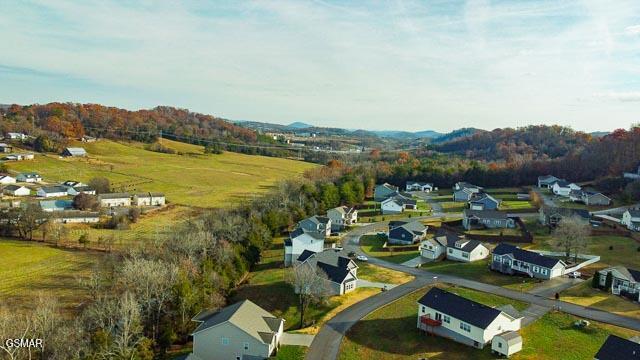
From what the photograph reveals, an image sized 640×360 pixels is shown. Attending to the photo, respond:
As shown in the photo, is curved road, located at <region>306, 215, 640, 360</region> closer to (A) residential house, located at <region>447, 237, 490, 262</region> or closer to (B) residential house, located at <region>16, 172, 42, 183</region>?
(A) residential house, located at <region>447, 237, 490, 262</region>

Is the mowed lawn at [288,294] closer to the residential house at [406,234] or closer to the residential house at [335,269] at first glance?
the residential house at [335,269]

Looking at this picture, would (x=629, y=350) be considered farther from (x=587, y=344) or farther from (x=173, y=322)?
(x=173, y=322)


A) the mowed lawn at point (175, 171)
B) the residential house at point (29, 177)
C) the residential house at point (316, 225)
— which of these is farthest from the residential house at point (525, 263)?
the residential house at point (29, 177)

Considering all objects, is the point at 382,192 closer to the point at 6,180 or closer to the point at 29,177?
the point at 29,177

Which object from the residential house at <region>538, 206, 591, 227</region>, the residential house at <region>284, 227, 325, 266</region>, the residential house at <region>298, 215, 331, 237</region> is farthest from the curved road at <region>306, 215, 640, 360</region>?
the residential house at <region>538, 206, 591, 227</region>

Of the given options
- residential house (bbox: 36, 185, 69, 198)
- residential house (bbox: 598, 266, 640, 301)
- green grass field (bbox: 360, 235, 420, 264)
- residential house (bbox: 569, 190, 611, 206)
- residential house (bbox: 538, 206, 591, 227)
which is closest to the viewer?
residential house (bbox: 598, 266, 640, 301)

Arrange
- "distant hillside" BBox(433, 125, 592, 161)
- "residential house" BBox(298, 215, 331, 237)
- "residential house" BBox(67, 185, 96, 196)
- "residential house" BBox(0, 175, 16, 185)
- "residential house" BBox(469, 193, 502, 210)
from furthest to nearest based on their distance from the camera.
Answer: "distant hillside" BBox(433, 125, 592, 161)
"residential house" BBox(0, 175, 16, 185)
"residential house" BBox(67, 185, 96, 196)
"residential house" BBox(469, 193, 502, 210)
"residential house" BBox(298, 215, 331, 237)

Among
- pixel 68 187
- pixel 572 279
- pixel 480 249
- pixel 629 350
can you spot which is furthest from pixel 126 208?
pixel 629 350
